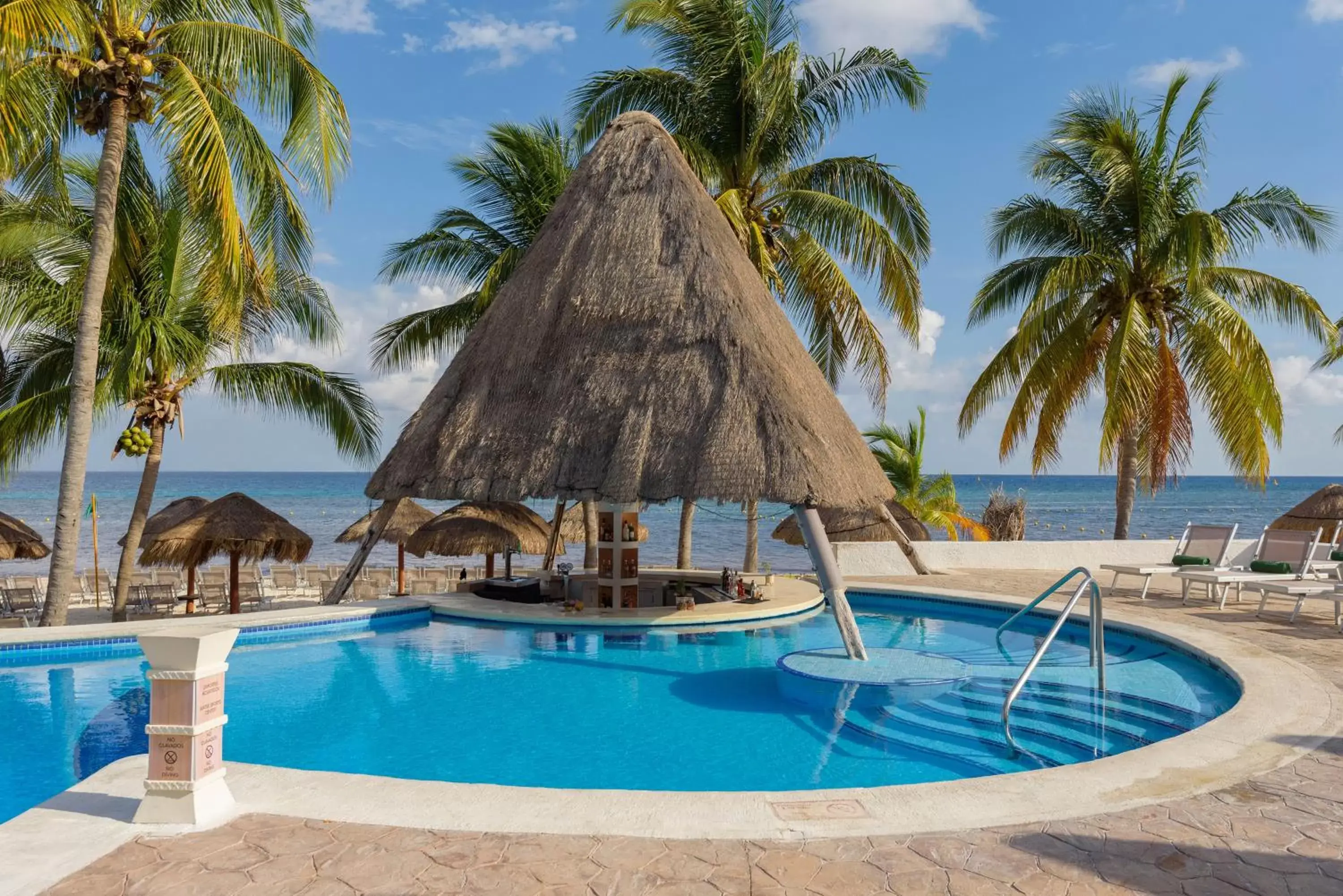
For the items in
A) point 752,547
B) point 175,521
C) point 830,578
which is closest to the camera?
point 830,578

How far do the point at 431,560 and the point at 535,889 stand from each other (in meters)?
32.5

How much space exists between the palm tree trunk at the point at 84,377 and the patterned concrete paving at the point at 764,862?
7768mm

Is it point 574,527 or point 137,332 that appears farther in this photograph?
point 574,527

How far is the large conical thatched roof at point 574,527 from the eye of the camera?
16.9 meters

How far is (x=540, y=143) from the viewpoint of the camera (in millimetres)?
15992

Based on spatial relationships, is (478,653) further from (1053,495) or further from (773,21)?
(1053,495)

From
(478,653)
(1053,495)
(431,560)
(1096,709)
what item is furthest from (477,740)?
(1053,495)

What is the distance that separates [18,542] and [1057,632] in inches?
555

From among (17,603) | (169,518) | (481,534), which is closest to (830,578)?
(481,534)

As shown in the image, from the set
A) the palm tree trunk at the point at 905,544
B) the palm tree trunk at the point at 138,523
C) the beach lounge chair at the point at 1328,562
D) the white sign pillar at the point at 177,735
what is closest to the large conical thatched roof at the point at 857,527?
the palm tree trunk at the point at 905,544

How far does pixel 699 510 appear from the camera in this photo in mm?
33531

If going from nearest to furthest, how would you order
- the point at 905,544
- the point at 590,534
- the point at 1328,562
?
the point at 1328,562
the point at 905,544
the point at 590,534

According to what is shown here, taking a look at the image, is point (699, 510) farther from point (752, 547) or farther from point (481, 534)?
point (481, 534)

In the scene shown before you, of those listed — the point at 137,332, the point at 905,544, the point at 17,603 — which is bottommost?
the point at 17,603
